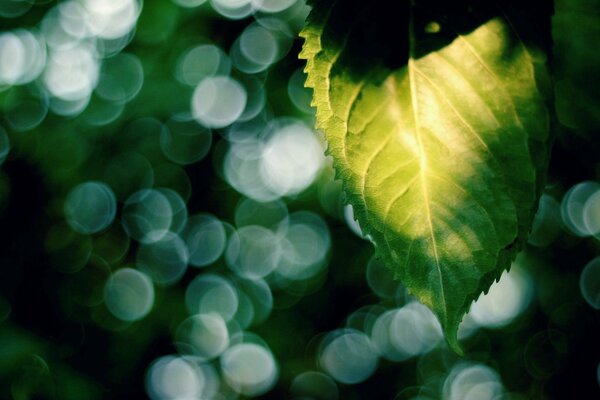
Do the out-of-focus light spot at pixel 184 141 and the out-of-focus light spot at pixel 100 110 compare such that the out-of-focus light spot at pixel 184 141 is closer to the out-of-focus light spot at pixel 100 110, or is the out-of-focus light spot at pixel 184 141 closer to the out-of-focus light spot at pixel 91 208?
the out-of-focus light spot at pixel 91 208

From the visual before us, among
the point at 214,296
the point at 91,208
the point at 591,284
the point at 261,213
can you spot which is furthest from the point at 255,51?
the point at 591,284

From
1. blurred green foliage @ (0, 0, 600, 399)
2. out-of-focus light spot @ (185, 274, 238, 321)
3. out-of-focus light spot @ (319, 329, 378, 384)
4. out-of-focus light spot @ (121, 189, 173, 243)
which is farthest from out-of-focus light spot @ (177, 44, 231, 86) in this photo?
out-of-focus light spot @ (319, 329, 378, 384)

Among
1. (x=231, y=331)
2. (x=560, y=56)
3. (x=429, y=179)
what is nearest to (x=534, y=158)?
(x=429, y=179)

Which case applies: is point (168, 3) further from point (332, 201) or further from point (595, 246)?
point (595, 246)

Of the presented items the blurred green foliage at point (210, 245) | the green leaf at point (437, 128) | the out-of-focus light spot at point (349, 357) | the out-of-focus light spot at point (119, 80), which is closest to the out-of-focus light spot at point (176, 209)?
the blurred green foliage at point (210, 245)

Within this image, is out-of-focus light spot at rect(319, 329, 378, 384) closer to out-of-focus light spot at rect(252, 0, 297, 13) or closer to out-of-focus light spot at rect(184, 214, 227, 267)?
out-of-focus light spot at rect(184, 214, 227, 267)

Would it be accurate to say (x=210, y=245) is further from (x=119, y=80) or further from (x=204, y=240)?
(x=119, y=80)
